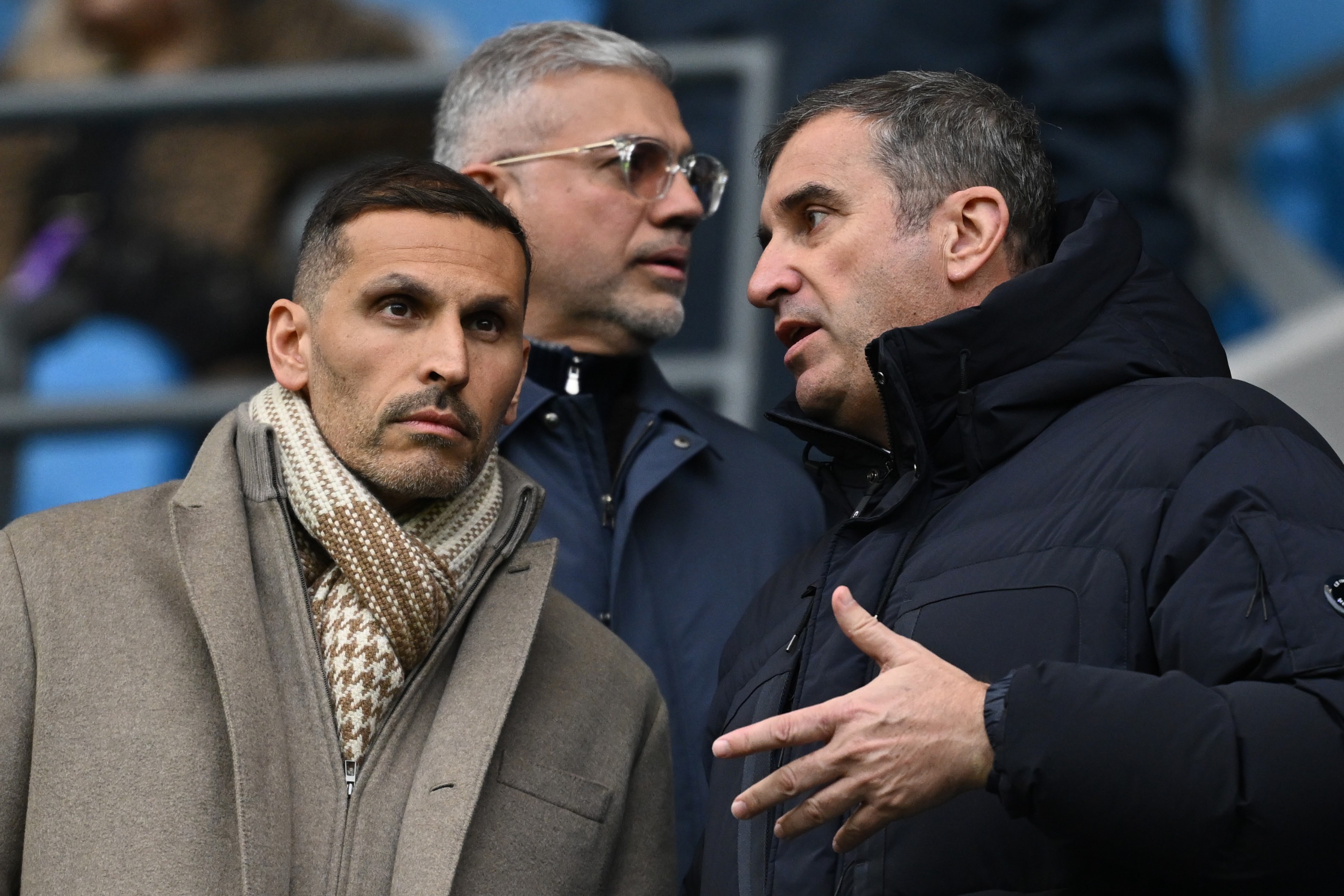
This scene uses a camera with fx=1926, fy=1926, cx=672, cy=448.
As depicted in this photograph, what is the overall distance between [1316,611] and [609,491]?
4.95 feet

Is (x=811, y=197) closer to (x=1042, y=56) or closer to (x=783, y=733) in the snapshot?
(x=783, y=733)

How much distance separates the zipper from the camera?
3.32m

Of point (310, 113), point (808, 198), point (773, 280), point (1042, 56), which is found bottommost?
point (773, 280)

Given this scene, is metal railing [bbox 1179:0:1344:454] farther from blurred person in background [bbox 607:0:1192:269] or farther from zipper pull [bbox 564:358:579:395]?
zipper pull [bbox 564:358:579:395]

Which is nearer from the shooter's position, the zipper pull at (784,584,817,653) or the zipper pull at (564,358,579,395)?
the zipper pull at (784,584,817,653)

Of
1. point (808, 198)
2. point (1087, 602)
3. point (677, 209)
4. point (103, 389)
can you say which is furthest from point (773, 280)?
point (103, 389)

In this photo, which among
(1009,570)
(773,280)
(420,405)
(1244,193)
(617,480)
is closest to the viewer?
(1009,570)

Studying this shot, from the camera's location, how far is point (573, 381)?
348cm

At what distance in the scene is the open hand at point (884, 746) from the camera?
2076 mm

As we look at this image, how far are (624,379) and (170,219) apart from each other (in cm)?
228

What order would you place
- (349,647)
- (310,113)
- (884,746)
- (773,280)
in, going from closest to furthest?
1. (884,746)
2. (349,647)
3. (773,280)
4. (310,113)

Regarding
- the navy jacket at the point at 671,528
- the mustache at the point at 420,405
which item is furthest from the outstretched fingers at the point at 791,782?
the navy jacket at the point at 671,528

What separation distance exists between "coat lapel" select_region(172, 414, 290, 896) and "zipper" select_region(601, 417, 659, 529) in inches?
31.7

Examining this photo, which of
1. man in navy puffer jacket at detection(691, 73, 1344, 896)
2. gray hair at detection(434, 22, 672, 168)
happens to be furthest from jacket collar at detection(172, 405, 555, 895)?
gray hair at detection(434, 22, 672, 168)
